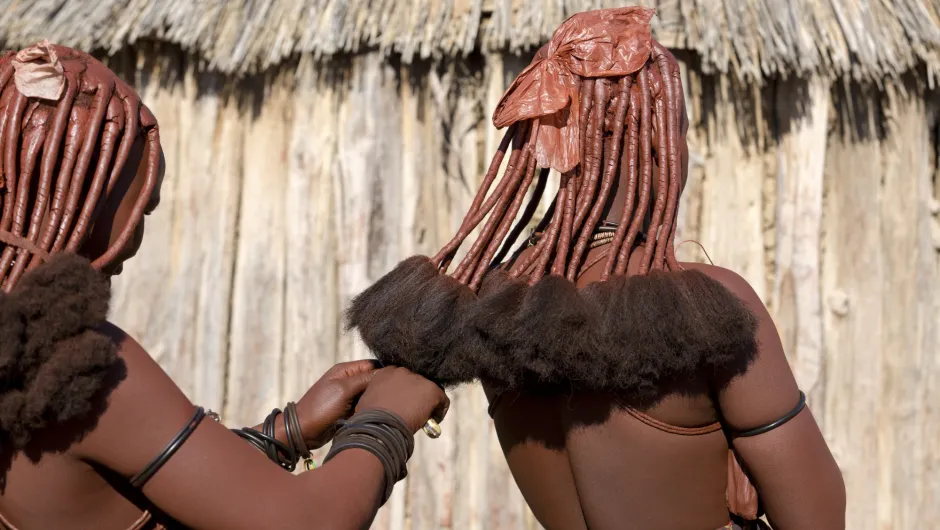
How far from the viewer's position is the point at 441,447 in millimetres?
5074

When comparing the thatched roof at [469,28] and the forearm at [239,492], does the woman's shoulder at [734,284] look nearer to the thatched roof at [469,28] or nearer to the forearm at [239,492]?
the forearm at [239,492]

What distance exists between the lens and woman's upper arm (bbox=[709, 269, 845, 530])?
6.75 ft

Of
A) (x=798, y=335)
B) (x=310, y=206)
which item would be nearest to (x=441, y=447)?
(x=310, y=206)

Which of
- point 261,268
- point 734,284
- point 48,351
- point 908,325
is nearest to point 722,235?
point 908,325

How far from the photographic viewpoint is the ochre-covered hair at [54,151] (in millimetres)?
1798

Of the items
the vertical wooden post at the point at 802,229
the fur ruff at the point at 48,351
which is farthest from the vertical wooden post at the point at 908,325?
the fur ruff at the point at 48,351

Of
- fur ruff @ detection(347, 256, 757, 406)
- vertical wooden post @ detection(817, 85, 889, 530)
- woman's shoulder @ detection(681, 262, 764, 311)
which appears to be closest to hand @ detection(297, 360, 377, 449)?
fur ruff @ detection(347, 256, 757, 406)

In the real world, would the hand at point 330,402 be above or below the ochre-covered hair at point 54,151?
below

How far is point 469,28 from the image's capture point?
486 centimetres

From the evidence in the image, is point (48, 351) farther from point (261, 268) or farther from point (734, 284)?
point (261, 268)

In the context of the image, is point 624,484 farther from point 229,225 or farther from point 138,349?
point 229,225

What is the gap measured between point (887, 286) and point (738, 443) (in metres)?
3.43

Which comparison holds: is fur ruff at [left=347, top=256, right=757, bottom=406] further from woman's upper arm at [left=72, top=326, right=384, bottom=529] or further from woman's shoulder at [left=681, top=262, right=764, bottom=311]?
woman's upper arm at [left=72, top=326, right=384, bottom=529]

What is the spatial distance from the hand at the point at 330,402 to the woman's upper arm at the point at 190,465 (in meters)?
0.52
